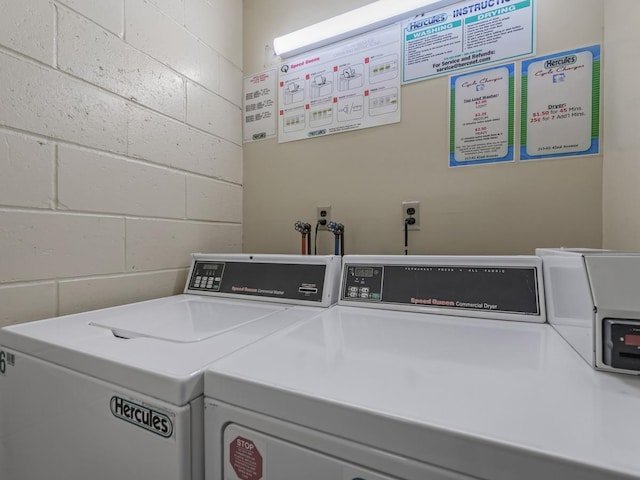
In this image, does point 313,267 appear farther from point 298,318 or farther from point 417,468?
point 417,468

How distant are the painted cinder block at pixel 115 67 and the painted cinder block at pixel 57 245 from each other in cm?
49

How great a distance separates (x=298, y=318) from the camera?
35.6 inches

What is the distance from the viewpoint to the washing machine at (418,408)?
352 mm

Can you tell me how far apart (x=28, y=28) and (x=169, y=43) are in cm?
54

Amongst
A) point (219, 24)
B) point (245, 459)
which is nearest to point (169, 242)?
point (245, 459)

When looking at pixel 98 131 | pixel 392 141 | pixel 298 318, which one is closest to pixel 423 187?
pixel 392 141

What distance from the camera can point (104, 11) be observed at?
1.11 metres

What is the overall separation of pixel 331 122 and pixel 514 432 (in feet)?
4.76

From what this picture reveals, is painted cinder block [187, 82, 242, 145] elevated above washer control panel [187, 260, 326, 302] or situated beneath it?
elevated above

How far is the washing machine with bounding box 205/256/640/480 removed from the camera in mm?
352

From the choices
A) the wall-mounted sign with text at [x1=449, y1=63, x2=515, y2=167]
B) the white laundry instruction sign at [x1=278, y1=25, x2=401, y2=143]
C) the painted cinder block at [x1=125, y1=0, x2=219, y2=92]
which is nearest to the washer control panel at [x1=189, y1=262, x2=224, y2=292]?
the white laundry instruction sign at [x1=278, y1=25, x2=401, y2=143]

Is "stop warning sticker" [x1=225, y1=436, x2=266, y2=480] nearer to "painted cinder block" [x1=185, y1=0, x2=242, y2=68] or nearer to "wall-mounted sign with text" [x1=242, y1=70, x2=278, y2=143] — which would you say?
"wall-mounted sign with text" [x1=242, y1=70, x2=278, y2=143]

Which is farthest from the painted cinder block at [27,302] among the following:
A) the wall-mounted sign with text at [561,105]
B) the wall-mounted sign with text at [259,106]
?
the wall-mounted sign with text at [561,105]

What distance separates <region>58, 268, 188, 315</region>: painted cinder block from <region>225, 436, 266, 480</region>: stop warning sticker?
84 centimetres
